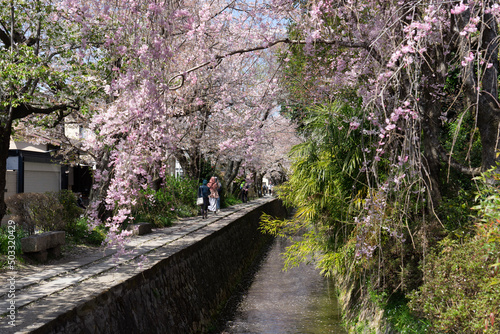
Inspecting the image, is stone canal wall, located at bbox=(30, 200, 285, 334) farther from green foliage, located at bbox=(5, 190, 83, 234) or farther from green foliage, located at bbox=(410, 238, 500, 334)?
green foliage, located at bbox=(410, 238, 500, 334)

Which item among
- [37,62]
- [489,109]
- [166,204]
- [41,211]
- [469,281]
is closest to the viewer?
[469,281]

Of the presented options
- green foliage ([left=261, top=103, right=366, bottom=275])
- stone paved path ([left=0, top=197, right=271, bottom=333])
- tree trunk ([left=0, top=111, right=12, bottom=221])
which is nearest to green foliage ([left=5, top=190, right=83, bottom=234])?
tree trunk ([left=0, top=111, right=12, bottom=221])

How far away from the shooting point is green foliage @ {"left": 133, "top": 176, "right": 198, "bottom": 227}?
14.1 m

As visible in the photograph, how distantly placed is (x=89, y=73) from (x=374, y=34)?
660 centimetres

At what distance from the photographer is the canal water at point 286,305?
31.9 feet

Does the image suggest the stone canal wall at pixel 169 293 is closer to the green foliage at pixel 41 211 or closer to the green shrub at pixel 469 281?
the green foliage at pixel 41 211

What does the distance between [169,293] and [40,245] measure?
254 cm

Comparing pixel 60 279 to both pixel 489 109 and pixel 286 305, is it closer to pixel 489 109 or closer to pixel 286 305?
pixel 489 109

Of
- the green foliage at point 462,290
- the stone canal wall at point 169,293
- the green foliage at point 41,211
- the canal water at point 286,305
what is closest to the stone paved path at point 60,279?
the stone canal wall at point 169,293

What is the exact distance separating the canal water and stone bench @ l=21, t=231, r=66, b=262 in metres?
3.84

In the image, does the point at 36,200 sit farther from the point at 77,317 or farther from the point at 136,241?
the point at 77,317

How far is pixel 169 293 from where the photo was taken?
304 inches

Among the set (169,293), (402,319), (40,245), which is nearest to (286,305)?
(169,293)

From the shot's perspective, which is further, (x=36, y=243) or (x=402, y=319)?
(x=36, y=243)
